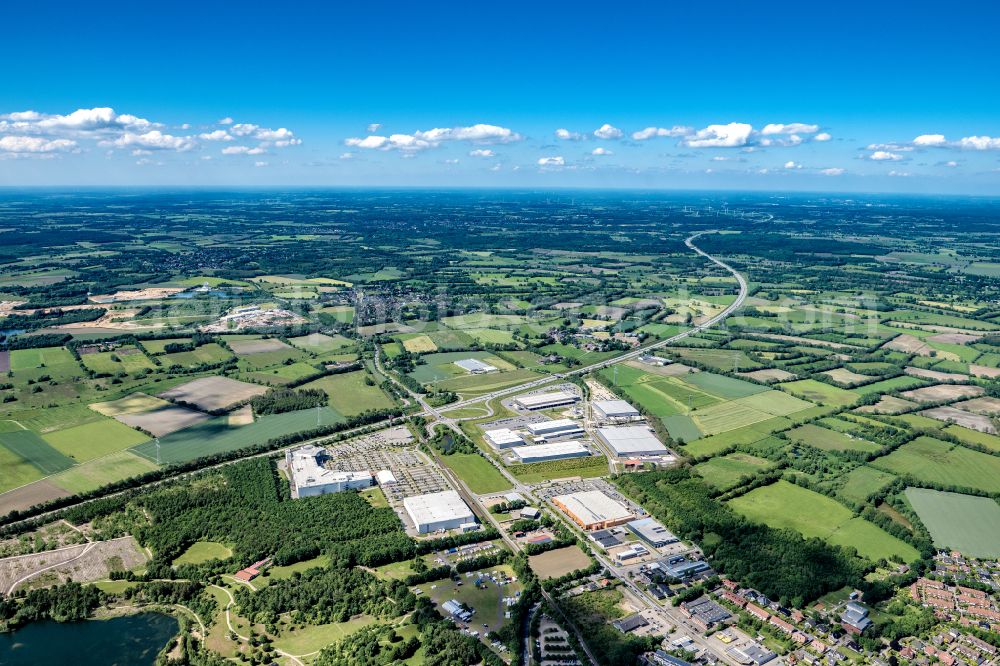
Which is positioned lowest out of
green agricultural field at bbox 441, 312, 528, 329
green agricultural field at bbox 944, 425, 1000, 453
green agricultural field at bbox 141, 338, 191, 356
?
green agricultural field at bbox 944, 425, 1000, 453

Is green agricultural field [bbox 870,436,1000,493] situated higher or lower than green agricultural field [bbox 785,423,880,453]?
lower

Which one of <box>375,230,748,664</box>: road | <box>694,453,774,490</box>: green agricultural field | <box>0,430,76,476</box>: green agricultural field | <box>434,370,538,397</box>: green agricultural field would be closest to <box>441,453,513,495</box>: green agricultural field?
<box>375,230,748,664</box>: road

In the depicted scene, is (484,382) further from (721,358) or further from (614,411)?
(721,358)

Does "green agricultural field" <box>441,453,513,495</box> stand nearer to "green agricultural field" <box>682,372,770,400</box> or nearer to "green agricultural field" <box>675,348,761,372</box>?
"green agricultural field" <box>682,372,770,400</box>

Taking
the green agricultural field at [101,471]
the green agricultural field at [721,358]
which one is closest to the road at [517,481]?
the green agricultural field at [721,358]

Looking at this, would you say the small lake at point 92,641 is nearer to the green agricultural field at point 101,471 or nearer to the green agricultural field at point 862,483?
the green agricultural field at point 101,471

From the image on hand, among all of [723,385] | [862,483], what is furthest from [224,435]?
[862,483]
